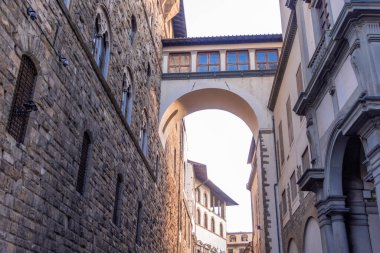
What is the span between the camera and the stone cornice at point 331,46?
24.5ft

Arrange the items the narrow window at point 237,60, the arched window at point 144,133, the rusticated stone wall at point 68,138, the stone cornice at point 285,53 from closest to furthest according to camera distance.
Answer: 1. the rusticated stone wall at point 68,138
2. the stone cornice at point 285,53
3. the arched window at point 144,133
4. the narrow window at point 237,60

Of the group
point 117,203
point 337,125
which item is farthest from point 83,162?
point 337,125

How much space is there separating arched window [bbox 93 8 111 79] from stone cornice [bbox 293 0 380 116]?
504cm

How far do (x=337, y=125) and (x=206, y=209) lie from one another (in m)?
34.5

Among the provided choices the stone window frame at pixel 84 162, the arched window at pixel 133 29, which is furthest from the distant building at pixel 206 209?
the stone window frame at pixel 84 162

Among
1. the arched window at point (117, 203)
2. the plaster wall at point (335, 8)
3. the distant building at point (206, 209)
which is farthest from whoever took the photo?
the distant building at point (206, 209)

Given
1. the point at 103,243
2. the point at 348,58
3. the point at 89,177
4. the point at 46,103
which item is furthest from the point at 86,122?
the point at 348,58

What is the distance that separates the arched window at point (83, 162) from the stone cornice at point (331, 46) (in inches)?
207

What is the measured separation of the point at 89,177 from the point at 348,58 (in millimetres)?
5710

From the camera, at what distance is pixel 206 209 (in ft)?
139

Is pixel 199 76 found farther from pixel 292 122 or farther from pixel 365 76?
pixel 365 76

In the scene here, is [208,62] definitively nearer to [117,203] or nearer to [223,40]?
[223,40]

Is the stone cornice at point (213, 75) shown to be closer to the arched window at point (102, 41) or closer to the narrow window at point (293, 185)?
the narrow window at point (293, 185)

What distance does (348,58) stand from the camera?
8266 mm
